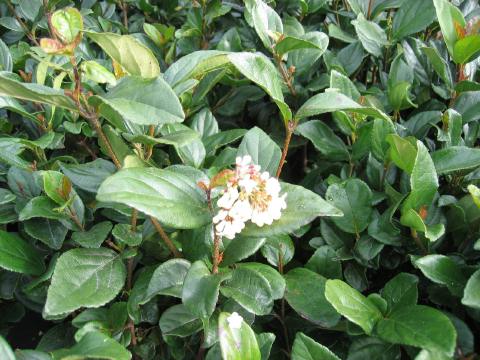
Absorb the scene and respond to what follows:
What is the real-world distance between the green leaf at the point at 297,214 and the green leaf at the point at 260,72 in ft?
0.48

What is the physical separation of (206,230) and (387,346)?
0.34 metres

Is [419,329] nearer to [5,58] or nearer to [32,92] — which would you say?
[32,92]

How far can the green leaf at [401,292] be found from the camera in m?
0.84

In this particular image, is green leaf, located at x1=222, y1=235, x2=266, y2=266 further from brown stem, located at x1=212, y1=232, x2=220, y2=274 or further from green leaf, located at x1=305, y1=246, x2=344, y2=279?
green leaf, located at x1=305, y1=246, x2=344, y2=279

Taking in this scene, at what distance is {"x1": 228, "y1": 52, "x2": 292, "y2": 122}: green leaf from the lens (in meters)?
0.78

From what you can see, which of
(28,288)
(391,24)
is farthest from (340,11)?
(28,288)

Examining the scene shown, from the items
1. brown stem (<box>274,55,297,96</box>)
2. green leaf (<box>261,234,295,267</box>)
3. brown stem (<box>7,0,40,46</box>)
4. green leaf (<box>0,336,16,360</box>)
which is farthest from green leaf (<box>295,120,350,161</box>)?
brown stem (<box>7,0,40,46</box>)

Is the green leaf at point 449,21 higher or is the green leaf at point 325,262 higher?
the green leaf at point 449,21

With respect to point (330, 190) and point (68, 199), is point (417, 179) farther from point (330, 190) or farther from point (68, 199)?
point (68, 199)

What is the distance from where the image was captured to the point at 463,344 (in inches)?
31.8

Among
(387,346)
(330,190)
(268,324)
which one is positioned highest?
(330,190)

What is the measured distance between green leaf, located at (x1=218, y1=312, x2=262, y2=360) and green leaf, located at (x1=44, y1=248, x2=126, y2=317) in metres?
0.20

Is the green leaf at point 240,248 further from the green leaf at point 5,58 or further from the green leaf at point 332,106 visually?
the green leaf at point 5,58

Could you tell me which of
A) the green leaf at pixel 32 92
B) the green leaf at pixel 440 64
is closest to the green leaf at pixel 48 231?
the green leaf at pixel 32 92
